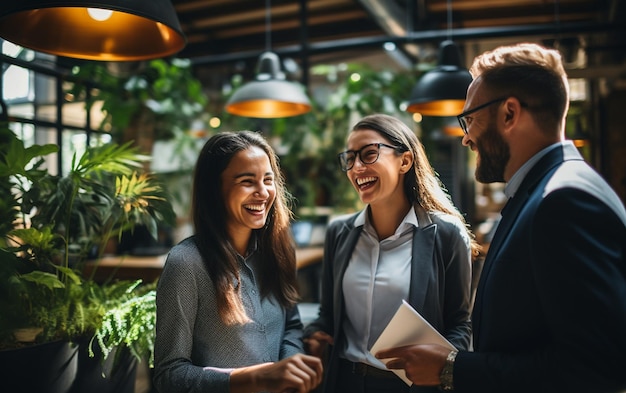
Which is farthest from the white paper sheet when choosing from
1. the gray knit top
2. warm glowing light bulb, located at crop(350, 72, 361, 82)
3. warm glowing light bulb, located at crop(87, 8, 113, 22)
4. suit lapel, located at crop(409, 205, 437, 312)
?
warm glowing light bulb, located at crop(350, 72, 361, 82)

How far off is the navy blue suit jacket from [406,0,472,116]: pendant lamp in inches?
66.7

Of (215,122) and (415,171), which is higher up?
(215,122)

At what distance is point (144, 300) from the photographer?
2.05m

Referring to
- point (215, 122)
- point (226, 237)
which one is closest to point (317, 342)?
point (226, 237)

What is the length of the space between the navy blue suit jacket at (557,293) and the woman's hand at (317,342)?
2.13 feet

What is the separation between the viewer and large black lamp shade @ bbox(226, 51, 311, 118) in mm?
3275

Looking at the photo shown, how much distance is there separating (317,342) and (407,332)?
0.53 m

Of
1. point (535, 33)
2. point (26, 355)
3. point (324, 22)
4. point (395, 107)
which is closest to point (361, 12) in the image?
point (324, 22)

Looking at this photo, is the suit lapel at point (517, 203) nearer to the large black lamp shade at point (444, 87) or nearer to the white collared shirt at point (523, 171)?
the white collared shirt at point (523, 171)

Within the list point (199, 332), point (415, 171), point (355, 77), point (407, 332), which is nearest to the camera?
point (407, 332)

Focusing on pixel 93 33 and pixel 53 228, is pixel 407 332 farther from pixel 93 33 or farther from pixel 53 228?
pixel 53 228

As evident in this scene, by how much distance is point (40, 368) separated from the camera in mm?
1784

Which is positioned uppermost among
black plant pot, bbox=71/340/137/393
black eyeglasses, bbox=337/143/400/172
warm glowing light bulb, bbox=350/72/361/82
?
warm glowing light bulb, bbox=350/72/361/82

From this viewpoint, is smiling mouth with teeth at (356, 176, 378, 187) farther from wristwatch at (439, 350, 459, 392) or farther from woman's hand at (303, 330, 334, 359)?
wristwatch at (439, 350, 459, 392)
